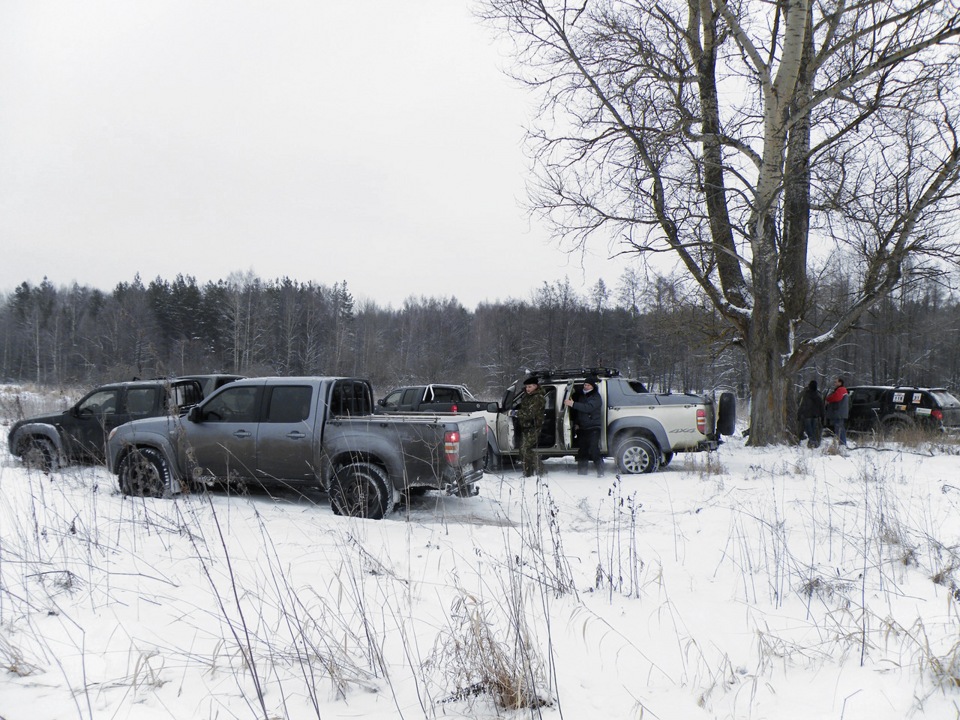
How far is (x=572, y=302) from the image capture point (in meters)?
68.9

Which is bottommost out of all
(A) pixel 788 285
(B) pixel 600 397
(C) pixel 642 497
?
(C) pixel 642 497

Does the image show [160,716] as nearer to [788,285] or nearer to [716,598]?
[716,598]

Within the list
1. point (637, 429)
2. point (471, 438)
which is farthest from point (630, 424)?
point (471, 438)

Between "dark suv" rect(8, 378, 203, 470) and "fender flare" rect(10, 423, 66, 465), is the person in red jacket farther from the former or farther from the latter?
"fender flare" rect(10, 423, 66, 465)

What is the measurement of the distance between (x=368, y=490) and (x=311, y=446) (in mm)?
1002

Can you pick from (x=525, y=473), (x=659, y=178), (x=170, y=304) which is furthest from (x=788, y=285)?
(x=170, y=304)

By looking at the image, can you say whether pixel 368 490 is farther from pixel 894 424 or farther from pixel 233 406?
pixel 894 424

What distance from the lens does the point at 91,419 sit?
10.1m

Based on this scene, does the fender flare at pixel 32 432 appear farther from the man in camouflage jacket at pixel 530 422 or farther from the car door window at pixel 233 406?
the man in camouflage jacket at pixel 530 422

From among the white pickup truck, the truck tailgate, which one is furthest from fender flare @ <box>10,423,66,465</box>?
the white pickup truck

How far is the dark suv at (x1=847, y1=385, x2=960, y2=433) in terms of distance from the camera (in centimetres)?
1617

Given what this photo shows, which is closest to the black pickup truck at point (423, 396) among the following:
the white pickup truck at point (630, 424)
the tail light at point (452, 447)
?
the white pickup truck at point (630, 424)

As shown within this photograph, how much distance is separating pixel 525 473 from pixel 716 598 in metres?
6.07

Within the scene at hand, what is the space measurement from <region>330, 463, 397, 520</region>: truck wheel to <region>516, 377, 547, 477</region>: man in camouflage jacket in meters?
3.40
